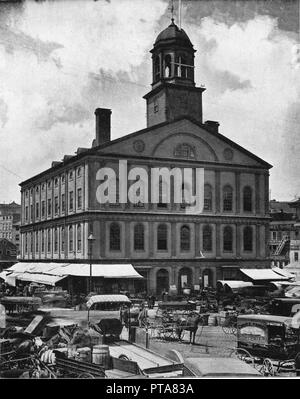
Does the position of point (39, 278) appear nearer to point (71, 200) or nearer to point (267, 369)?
point (71, 200)

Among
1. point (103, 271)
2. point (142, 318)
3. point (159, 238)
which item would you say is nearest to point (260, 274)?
point (159, 238)

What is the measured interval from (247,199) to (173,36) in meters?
15.0

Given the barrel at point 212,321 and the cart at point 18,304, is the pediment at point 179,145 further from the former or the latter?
the cart at point 18,304

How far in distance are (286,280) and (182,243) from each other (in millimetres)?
6765

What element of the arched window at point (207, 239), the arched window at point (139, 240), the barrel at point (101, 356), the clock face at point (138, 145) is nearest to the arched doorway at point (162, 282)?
the arched window at point (139, 240)

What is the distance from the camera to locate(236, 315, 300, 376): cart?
64.4 ft

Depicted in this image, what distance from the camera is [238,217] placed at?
3472cm

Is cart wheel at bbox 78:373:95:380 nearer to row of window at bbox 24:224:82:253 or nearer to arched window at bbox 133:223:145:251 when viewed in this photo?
row of window at bbox 24:224:82:253

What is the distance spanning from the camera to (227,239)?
115 ft

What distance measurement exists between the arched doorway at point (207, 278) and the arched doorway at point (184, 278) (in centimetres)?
99

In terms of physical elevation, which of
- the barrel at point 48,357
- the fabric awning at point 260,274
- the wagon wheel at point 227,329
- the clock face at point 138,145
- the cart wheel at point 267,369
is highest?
the clock face at point 138,145

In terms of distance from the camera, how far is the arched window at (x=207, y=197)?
30.7 meters

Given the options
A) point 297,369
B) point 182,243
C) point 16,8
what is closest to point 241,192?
point 182,243

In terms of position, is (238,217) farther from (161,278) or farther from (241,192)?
(161,278)
